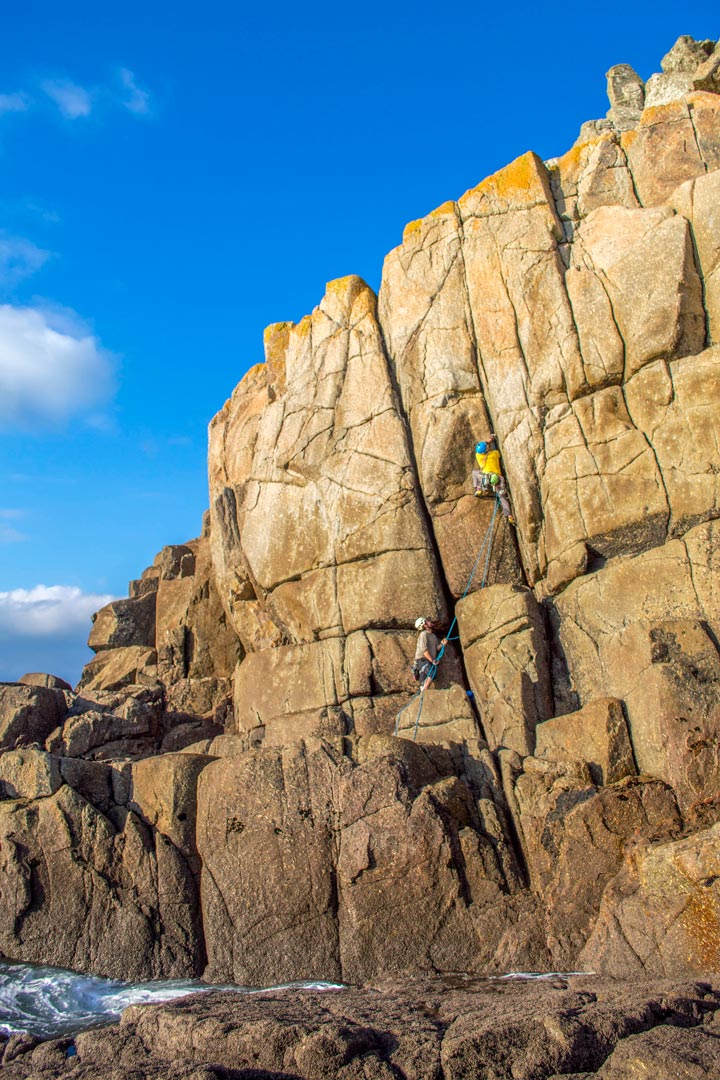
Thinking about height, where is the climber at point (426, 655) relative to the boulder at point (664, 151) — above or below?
below

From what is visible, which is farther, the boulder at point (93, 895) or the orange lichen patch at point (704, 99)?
the orange lichen patch at point (704, 99)

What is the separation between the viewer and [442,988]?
12.4 m

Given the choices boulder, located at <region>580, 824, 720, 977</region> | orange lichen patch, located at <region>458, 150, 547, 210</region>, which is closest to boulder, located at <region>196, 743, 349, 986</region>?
boulder, located at <region>580, 824, 720, 977</region>

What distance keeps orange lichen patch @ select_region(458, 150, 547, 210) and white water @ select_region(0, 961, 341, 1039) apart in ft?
56.7

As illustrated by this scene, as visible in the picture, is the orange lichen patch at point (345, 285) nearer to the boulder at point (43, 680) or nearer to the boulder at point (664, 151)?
the boulder at point (664, 151)

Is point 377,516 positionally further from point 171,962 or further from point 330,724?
point 171,962

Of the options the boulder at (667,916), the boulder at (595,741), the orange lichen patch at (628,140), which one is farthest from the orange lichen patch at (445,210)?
the boulder at (667,916)

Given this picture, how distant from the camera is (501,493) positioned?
2084cm

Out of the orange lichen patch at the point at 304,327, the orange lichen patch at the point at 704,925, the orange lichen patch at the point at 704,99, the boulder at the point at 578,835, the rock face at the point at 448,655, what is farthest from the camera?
the orange lichen patch at the point at 304,327

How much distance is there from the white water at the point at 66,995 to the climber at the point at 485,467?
35.7 ft

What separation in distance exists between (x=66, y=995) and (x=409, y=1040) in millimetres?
7897

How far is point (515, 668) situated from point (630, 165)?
39.8 feet

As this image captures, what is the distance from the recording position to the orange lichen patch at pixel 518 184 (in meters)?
22.2

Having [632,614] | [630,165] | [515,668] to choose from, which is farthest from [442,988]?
[630,165]
